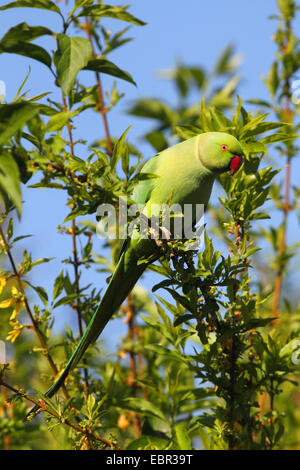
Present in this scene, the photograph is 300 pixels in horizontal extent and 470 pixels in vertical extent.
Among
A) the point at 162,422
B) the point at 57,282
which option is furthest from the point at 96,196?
the point at 162,422

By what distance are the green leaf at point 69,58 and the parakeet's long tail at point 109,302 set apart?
870 millimetres

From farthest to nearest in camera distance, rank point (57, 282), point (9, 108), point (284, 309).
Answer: point (284, 309) < point (57, 282) < point (9, 108)

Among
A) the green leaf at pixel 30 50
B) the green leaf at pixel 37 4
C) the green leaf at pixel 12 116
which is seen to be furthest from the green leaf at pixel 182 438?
the green leaf at pixel 37 4

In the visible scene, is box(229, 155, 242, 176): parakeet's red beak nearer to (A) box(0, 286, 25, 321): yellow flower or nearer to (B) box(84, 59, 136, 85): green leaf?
(B) box(84, 59, 136, 85): green leaf

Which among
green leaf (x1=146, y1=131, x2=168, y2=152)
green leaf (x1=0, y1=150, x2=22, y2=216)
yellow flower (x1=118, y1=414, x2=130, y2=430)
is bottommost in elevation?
yellow flower (x1=118, y1=414, x2=130, y2=430)

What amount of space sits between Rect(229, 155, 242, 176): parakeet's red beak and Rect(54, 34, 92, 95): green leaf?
2.93ft

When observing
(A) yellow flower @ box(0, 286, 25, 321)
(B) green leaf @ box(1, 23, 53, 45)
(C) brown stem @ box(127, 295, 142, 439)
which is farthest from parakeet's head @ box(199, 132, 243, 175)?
(A) yellow flower @ box(0, 286, 25, 321)

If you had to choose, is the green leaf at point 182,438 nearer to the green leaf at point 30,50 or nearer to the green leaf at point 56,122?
the green leaf at point 56,122

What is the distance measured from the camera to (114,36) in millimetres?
2486

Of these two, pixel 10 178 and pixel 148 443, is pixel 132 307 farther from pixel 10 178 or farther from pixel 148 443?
pixel 10 178

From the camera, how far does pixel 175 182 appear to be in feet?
7.81

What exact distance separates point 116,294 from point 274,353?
711mm

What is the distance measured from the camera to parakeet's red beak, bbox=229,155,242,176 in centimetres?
221
